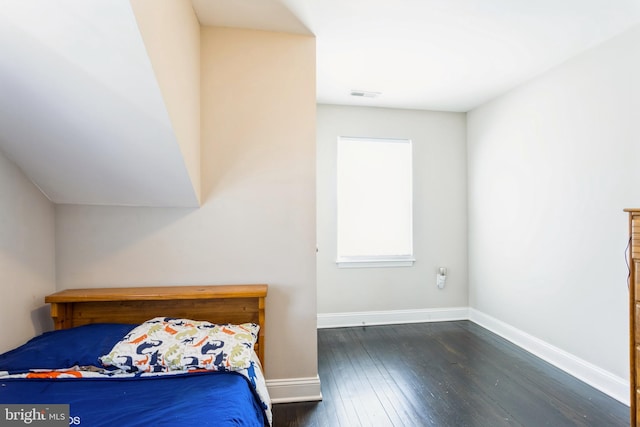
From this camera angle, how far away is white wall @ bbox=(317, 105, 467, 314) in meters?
3.41

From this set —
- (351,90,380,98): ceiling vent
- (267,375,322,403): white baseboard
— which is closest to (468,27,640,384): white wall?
(351,90,380,98): ceiling vent

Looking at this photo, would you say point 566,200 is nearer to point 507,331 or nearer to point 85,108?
point 507,331

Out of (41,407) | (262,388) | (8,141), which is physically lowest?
(262,388)

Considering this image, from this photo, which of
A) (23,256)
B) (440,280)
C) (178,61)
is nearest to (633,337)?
(440,280)

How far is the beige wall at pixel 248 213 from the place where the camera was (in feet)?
6.36

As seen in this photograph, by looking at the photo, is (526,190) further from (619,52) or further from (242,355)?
(242,355)

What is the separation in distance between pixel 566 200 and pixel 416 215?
1435 millimetres

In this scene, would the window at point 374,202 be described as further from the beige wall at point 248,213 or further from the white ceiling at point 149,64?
the beige wall at point 248,213

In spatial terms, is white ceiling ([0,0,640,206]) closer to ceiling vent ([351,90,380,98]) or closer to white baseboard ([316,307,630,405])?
ceiling vent ([351,90,380,98])

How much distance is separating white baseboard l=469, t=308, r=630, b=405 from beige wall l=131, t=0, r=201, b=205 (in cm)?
311

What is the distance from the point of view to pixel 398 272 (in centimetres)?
354

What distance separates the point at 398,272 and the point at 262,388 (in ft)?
7.79

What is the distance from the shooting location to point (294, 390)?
6.66 feet

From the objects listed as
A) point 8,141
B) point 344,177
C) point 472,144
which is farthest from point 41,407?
point 472,144
